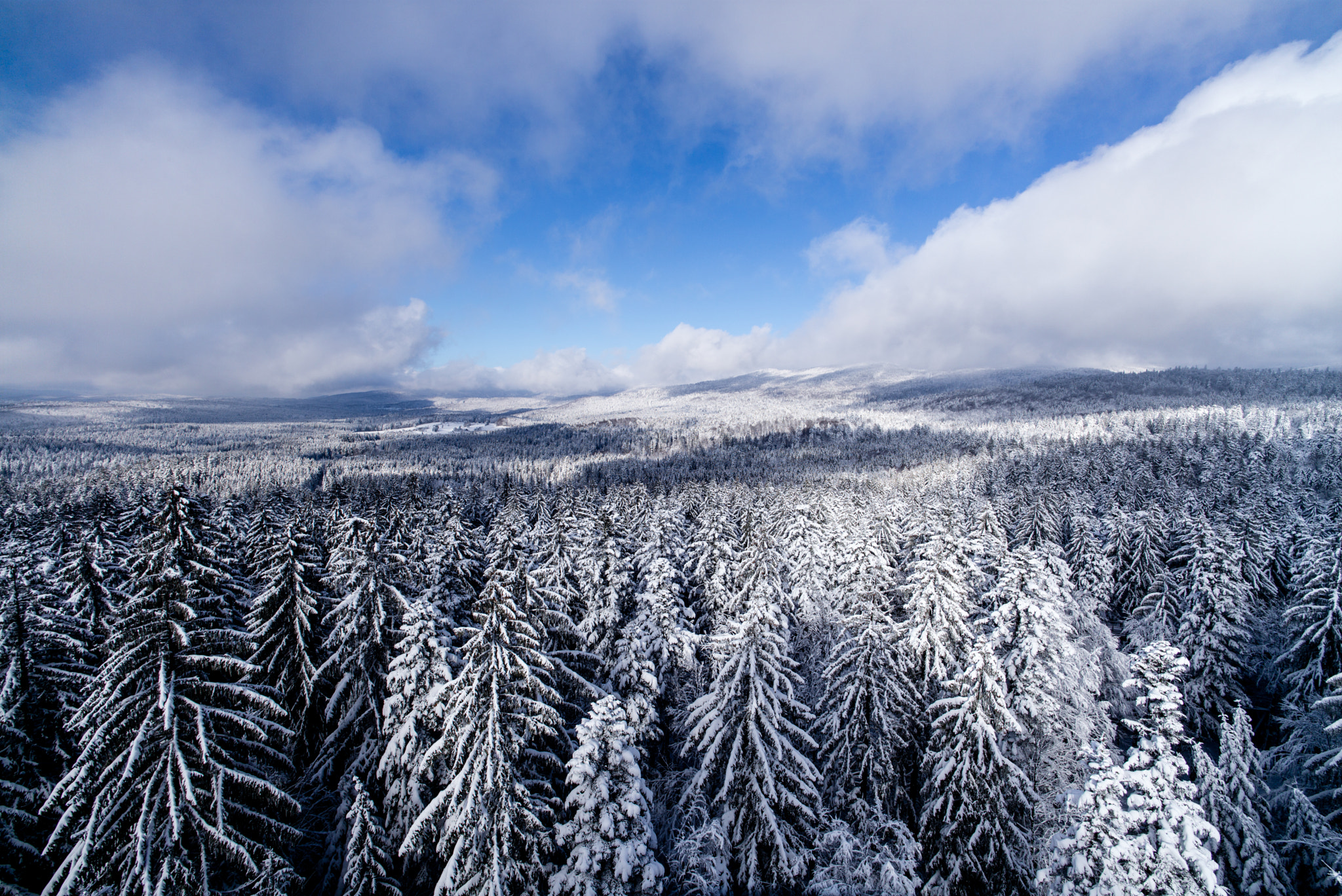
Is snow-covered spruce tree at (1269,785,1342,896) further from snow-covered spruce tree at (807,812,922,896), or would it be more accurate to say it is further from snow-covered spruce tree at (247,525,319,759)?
snow-covered spruce tree at (247,525,319,759)

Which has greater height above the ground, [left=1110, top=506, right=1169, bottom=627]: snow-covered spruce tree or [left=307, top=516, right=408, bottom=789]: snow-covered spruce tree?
[left=307, top=516, right=408, bottom=789]: snow-covered spruce tree

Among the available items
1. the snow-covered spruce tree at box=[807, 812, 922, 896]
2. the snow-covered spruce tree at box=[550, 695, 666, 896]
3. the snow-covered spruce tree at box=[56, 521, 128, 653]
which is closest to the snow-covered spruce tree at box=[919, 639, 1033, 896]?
the snow-covered spruce tree at box=[807, 812, 922, 896]

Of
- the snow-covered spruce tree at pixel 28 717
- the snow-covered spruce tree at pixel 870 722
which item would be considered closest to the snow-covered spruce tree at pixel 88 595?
the snow-covered spruce tree at pixel 28 717

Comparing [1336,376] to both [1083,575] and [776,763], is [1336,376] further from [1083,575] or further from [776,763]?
[776,763]

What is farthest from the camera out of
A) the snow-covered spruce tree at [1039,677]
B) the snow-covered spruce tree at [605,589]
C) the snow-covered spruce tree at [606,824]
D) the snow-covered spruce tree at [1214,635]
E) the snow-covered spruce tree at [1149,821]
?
the snow-covered spruce tree at [1214,635]

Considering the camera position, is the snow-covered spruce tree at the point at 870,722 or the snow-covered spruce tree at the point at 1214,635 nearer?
the snow-covered spruce tree at the point at 870,722

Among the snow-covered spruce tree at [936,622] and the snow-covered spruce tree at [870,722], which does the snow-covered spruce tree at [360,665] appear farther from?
the snow-covered spruce tree at [936,622]
